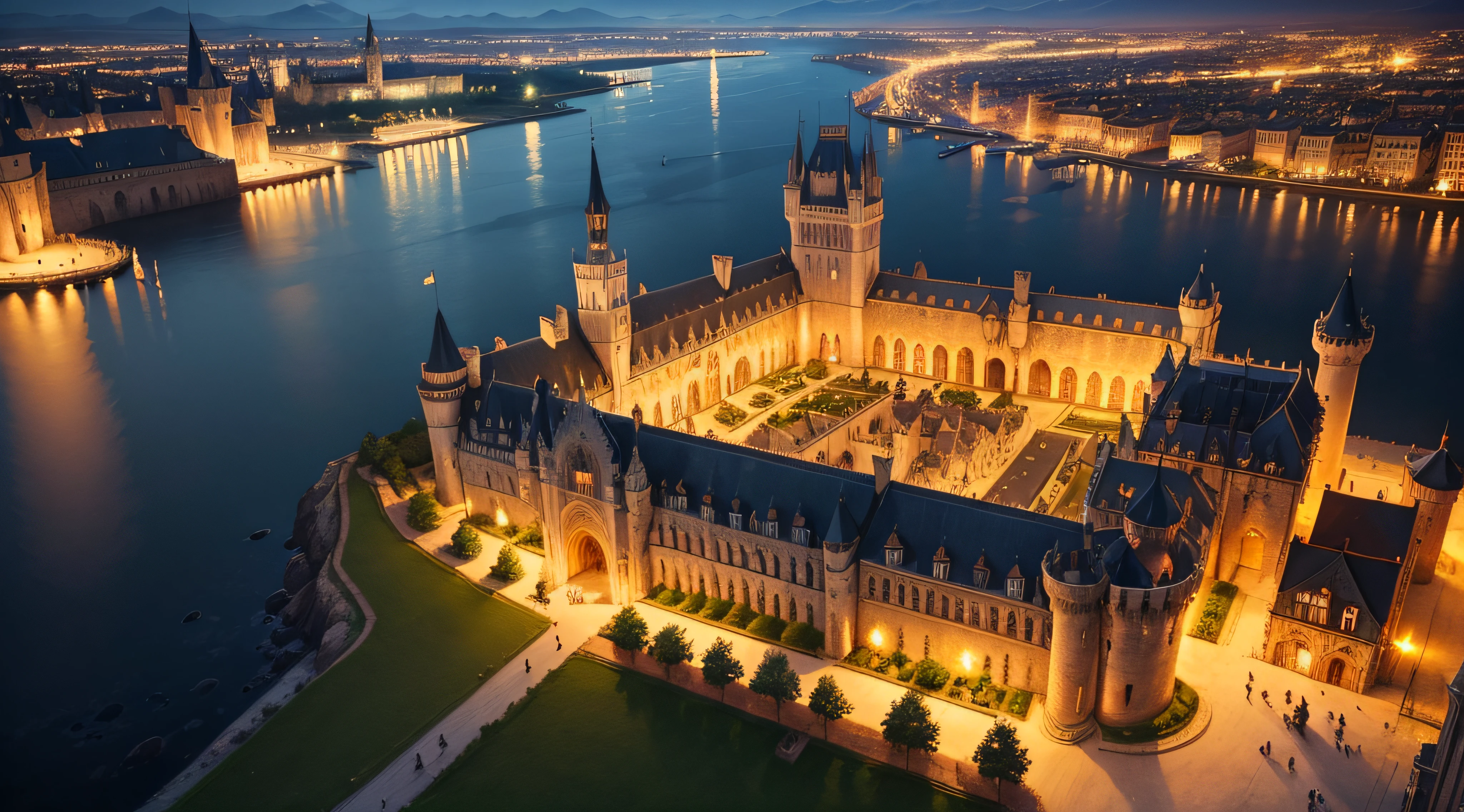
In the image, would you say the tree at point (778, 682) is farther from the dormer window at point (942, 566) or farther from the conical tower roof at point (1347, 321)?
the conical tower roof at point (1347, 321)

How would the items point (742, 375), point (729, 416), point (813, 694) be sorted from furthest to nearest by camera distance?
1. point (742, 375)
2. point (729, 416)
3. point (813, 694)

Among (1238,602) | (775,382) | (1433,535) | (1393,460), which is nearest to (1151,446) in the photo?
(1238,602)

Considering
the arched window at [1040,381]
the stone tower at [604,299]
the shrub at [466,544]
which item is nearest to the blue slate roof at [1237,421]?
the arched window at [1040,381]

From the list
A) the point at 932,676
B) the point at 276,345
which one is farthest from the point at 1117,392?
the point at 276,345

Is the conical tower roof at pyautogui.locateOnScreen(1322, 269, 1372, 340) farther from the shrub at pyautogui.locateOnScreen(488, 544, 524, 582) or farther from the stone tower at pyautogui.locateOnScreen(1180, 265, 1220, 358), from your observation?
the shrub at pyautogui.locateOnScreen(488, 544, 524, 582)

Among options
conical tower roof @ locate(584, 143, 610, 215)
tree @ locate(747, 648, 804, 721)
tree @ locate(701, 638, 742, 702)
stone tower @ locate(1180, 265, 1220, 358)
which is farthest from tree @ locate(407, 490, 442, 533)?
stone tower @ locate(1180, 265, 1220, 358)

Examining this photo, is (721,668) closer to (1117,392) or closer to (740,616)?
(740,616)

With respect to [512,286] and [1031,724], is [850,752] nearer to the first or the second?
[1031,724]
